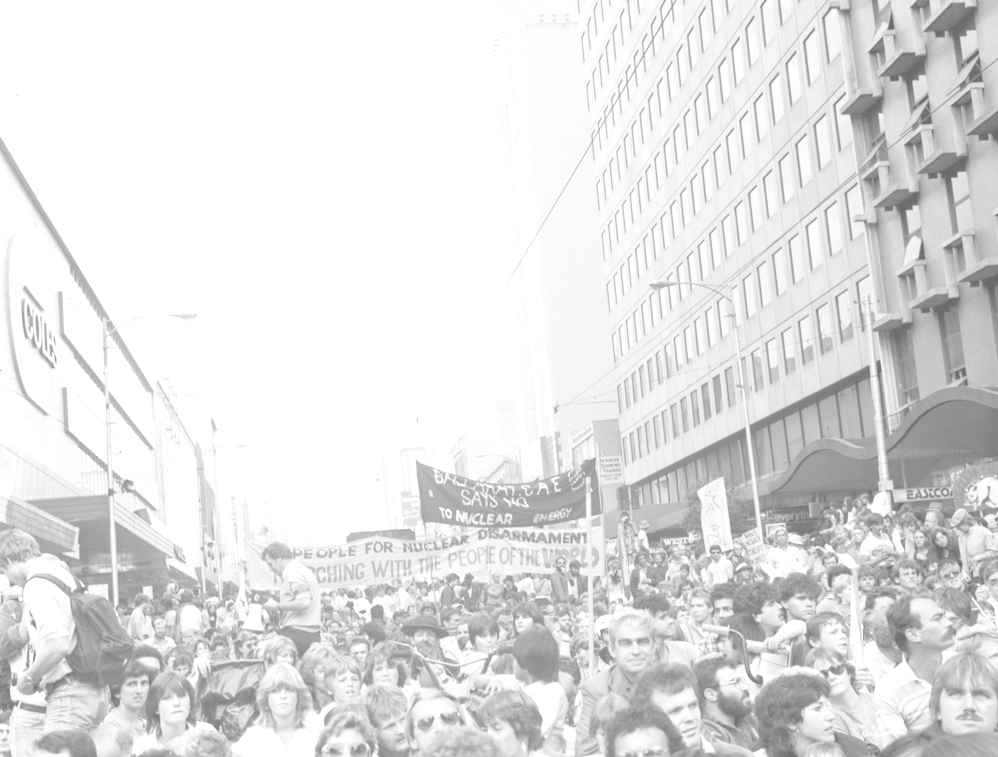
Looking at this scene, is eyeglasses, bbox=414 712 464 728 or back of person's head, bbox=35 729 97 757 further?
eyeglasses, bbox=414 712 464 728

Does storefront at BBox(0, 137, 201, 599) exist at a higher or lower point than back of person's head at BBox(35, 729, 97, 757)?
higher

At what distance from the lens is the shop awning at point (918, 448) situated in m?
28.4

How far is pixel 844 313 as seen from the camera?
41719 millimetres

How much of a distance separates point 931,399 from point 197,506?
107256 millimetres

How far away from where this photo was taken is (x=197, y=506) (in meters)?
128

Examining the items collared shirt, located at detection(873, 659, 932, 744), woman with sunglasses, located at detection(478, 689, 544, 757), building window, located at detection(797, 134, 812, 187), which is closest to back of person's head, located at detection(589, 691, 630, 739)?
woman with sunglasses, located at detection(478, 689, 544, 757)

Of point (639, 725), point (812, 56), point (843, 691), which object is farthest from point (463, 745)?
point (812, 56)

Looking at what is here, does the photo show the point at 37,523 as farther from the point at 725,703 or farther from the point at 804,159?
the point at 725,703

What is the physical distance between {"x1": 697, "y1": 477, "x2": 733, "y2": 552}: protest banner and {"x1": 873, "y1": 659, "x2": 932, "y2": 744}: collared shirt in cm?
1468

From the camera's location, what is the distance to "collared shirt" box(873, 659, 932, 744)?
7590 millimetres

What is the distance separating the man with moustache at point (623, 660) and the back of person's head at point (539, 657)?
2.24 ft

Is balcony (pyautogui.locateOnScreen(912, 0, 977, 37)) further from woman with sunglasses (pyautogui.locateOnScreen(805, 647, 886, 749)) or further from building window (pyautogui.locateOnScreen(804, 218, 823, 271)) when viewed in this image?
woman with sunglasses (pyautogui.locateOnScreen(805, 647, 886, 749))

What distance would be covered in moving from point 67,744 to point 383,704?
217 cm

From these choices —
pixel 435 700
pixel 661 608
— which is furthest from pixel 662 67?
pixel 435 700
